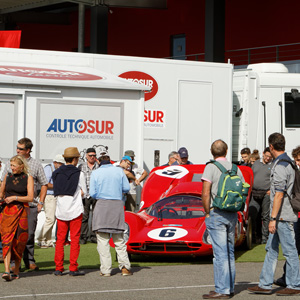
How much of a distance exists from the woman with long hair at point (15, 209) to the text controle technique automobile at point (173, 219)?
6.95 ft

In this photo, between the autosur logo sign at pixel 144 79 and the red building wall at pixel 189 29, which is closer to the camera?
the autosur logo sign at pixel 144 79

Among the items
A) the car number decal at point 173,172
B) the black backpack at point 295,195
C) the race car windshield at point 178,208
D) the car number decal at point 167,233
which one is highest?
the car number decal at point 173,172

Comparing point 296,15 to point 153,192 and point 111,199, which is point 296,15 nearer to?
point 153,192

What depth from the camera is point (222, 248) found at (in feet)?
28.1

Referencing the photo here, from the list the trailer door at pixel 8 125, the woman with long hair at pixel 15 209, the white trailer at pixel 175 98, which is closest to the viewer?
the woman with long hair at pixel 15 209

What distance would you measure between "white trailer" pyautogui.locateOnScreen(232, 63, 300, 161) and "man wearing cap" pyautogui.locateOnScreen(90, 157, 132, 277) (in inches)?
316

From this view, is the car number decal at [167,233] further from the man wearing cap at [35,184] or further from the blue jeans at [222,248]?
the blue jeans at [222,248]

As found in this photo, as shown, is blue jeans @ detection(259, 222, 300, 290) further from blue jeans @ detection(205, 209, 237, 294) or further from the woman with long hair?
the woman with long hair

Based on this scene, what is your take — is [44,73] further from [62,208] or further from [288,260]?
[288,260]

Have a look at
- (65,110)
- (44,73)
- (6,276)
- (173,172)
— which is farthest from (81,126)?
(6,276)

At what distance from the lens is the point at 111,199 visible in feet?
34.4

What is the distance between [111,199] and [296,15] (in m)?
20.8

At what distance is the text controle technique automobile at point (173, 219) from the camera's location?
11539 millimetres

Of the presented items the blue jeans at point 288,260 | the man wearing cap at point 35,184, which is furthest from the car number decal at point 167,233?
the blue jeans at point 288,260
